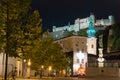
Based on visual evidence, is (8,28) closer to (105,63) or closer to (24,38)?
(24,38)

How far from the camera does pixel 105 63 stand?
102938mm

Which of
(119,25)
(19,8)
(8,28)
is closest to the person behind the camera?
(8,28)

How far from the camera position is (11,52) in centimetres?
3662

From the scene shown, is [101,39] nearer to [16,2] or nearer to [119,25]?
[119,25]

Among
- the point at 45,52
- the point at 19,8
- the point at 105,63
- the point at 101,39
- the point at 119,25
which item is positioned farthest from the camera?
the point at 101,39

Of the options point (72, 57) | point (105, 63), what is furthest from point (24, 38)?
point (72, 57)

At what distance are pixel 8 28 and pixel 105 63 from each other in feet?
226

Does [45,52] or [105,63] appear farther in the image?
[105,63]

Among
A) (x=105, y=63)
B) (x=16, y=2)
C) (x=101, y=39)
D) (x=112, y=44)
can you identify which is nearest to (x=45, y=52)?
(x=105, y=63)

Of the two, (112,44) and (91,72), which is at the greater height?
(112,44)

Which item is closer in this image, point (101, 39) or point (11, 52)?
point (11, 52)

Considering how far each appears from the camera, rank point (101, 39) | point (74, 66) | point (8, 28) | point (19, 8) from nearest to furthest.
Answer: point (8, 28) < point (19, 8) < point (74, 66) < point (101, 39)

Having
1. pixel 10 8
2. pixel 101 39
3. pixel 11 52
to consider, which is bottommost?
pixel 11 52

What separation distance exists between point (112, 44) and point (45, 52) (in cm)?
8498
